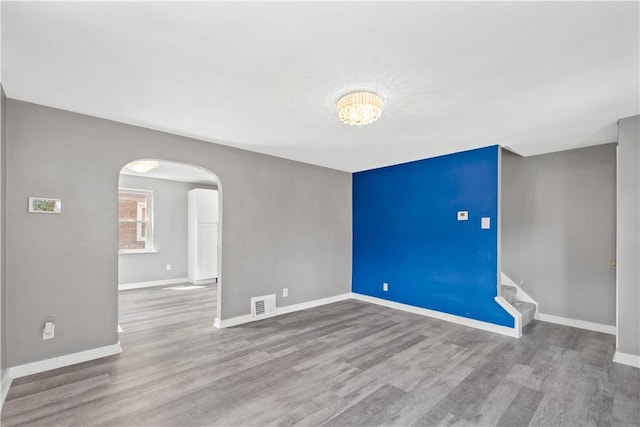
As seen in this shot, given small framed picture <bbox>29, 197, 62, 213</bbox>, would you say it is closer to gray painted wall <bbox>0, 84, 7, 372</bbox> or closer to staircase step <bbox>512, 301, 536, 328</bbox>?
gray painted wall <bbox>0, 84, 7, 372</bbox>

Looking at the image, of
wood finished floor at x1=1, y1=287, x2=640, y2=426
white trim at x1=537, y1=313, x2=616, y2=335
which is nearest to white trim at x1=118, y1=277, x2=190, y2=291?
wood finished floor at x1=1, y1=287, x2=640, y2=426

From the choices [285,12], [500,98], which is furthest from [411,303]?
[285,12]

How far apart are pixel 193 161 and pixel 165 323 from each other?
2.26 metres

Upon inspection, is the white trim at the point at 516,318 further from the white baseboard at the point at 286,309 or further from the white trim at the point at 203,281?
the white trim at the point at 203,281

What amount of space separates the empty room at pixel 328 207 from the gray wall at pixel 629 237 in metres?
0.02

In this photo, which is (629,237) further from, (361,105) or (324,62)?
(324,62)

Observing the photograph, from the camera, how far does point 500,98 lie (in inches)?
99.4

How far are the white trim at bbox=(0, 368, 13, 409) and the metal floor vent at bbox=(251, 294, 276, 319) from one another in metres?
2.40

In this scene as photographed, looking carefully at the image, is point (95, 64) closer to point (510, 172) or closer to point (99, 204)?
point (99, 204)

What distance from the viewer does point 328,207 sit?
5473 millimetres

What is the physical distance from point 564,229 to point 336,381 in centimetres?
392

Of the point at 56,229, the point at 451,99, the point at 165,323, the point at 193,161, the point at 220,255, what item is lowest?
the point at 165,323

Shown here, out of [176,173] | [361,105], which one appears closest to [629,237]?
[361,105]

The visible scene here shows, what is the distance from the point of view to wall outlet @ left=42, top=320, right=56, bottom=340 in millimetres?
2701
